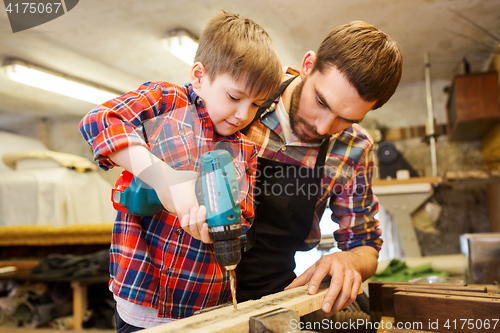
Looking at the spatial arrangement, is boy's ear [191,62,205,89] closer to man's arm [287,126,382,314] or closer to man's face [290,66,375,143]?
man's face [290,66,375,143]

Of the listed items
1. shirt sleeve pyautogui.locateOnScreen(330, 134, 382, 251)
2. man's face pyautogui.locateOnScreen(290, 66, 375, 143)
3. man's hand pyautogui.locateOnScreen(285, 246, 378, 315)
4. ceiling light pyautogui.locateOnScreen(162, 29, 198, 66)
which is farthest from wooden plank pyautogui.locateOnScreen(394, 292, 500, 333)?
ceiling light pyautogui.locateOnScreen(162, 29, 198, 66)

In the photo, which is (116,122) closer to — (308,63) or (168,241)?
(168,241)

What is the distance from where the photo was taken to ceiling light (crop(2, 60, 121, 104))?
3.46 m

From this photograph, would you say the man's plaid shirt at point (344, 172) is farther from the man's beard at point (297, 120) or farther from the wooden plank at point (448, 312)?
the wooden plank at point (448, 312)

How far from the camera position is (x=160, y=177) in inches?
25.9

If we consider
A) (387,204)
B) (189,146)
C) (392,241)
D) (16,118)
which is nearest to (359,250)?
(189,146)

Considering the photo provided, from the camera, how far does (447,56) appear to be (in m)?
3.90

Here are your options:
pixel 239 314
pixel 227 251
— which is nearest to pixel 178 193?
pixel 227 251

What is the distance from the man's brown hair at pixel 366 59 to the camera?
3.16 feet

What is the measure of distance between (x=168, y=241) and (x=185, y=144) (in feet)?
0.80

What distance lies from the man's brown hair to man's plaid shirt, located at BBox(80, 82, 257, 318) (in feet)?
1.48

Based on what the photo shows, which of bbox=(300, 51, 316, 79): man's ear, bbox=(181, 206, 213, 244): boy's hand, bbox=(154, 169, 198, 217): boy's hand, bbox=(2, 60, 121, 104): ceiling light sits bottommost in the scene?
bbox=(181, 206, 213, 244): boy's hand

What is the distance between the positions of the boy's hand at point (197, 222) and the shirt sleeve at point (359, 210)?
724 mm

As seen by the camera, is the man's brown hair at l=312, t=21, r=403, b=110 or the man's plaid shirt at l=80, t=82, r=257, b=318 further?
the man's brown hair at l=312, t=21, r=403, b=110
